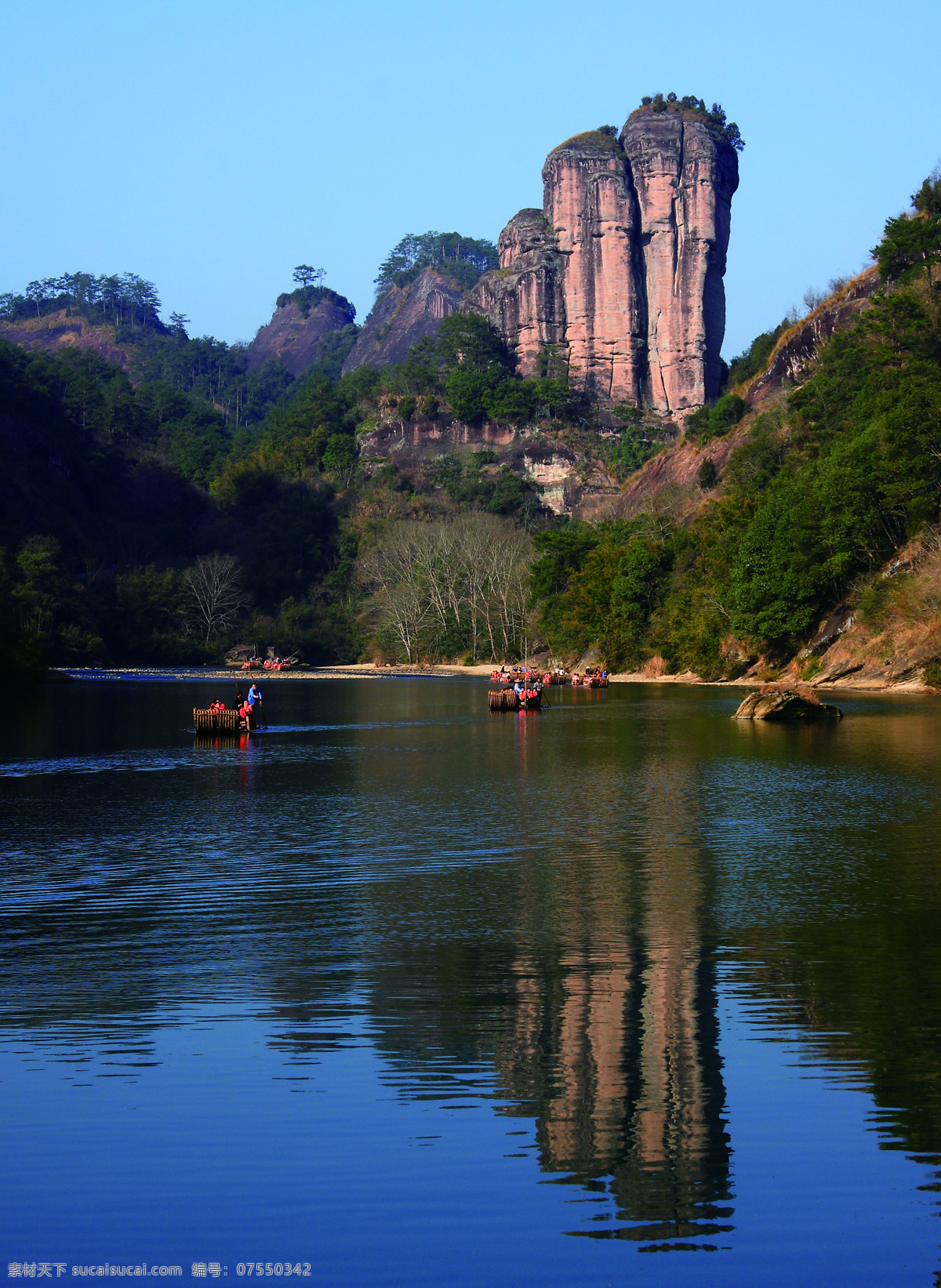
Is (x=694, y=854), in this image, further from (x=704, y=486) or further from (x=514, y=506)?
(x=514, y=506)

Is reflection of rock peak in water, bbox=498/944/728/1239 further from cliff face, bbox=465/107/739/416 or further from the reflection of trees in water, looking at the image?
cliff face, bbox=465/107/739/416

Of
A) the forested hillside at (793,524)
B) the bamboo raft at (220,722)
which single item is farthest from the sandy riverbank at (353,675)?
the bamboo raft at (220,722)

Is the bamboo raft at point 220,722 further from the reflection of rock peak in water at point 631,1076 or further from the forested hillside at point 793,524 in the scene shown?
the forested hillside at point 793,524

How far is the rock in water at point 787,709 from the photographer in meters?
46.9

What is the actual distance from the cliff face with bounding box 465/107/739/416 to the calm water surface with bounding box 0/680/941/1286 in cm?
13695

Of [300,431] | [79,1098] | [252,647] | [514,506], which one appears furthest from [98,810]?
Result: [300,431]

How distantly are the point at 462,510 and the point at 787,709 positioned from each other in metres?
100

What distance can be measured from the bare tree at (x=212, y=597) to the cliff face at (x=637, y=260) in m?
53.5

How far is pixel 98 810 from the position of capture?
23812mm

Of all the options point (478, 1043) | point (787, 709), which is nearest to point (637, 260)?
point (787, 709)

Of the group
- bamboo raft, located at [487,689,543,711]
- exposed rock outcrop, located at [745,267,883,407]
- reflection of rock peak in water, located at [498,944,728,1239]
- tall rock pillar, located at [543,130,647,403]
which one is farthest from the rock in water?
tall rock pillar, located at [543,130,647,403]

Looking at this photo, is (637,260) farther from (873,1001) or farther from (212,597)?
(873,1001)

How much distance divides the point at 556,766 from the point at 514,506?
382 feet

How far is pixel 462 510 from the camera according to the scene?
144 metres
